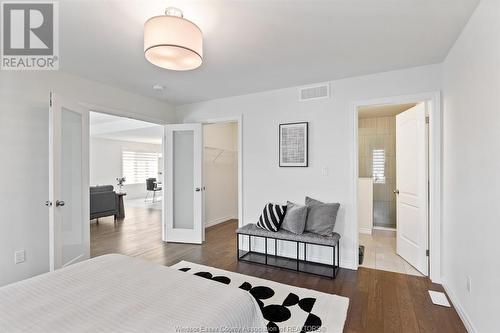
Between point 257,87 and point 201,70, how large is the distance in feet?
3.02

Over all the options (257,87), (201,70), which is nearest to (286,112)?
(257,87)

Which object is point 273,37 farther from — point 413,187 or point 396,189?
point 396,189

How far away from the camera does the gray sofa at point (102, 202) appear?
5406mm

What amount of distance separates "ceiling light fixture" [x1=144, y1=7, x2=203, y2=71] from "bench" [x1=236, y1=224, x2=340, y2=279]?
2267mm

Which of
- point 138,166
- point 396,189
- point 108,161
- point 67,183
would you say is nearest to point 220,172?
point 67,183

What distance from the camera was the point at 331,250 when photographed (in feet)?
10.6

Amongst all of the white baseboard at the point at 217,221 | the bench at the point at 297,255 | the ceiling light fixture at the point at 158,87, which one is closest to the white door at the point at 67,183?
the ceiling light fixture at the point at 158,87

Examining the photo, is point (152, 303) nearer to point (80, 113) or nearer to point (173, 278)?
point (173, 278)

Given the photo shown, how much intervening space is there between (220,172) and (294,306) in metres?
3.90

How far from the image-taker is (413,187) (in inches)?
124

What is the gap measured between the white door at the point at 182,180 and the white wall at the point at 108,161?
5.92 meters

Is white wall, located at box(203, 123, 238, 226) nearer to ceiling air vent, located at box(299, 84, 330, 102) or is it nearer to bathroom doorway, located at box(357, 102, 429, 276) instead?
ceiling air vent, located at box(299, 84, 330, 102)

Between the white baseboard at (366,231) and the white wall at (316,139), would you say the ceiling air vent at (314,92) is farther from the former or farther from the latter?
the white baseboard at (366,231)

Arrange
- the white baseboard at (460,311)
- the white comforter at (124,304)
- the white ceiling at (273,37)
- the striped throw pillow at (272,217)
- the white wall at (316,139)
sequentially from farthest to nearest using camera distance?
the striped throw pillow at (272,217) → the white wall at (316,139) → the white baseboard at (460,311) → the white ceiling at (273,37) → the white comforter at (124,304)
